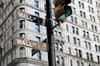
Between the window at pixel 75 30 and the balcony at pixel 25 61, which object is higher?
the window at pixel 75 30

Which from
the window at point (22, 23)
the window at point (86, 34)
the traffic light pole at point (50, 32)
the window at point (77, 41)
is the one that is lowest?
the traffic light pole at point (50, 32)

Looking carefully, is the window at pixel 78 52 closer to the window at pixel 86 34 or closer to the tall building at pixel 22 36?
the window at pixel 86 34

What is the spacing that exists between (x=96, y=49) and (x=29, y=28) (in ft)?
59.4

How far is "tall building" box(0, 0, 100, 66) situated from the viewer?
5894 centimetres

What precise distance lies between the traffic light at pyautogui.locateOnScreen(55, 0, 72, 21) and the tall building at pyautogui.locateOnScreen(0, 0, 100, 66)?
4451 centimetres

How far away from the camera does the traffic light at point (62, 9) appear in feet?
32.1

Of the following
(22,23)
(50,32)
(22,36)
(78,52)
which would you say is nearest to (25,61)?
(22,36)

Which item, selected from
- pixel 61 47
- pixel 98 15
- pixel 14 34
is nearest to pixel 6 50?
pixel 14 34

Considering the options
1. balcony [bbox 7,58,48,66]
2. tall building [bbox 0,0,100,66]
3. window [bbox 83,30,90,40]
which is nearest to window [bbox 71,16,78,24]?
tall building [bbox 0,0,100,66]

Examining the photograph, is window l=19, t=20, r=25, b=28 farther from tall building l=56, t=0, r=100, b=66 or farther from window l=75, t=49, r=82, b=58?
window l=75, t=49, r=82, b=58

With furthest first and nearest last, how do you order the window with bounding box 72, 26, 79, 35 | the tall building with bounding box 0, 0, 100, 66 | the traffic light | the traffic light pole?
the window with bounding box 72, 26, 79, 35, the tall building with bounding box 0, 0, 100, 66, the traffic light pole, the traffic light

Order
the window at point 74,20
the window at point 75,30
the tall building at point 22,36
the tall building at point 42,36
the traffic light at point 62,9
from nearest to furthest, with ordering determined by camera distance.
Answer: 1. the traffic light at point 62,9
2. the tall building at point 22,36
3. the tall building at point 42,36
4. the window at point 75,30
5. the window at point 74,20

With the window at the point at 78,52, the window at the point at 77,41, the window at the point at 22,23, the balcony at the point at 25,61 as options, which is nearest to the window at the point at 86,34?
the window at the point at 77,41

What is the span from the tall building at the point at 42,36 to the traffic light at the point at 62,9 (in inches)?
1752
